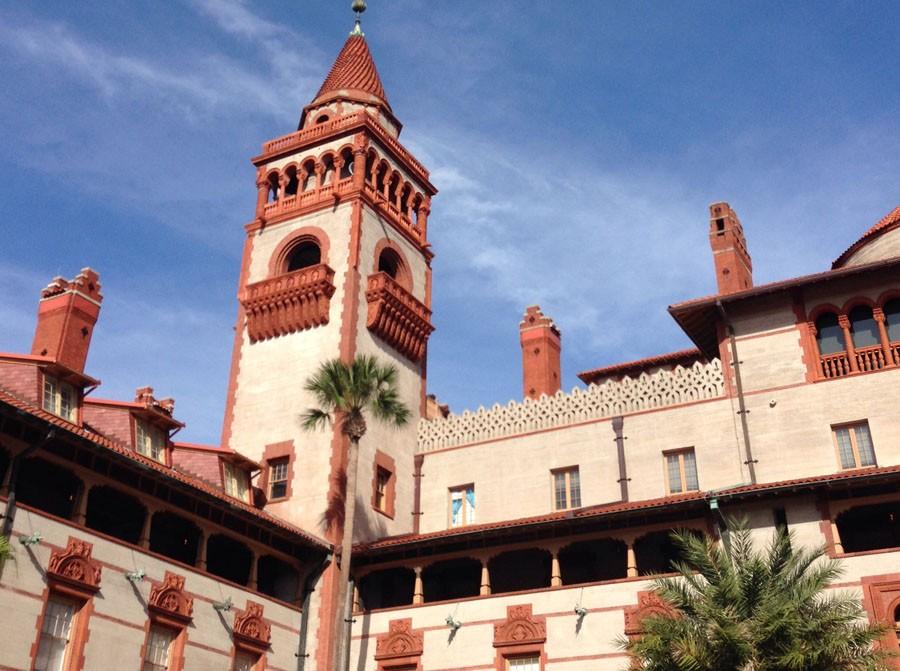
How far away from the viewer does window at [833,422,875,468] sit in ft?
99.6

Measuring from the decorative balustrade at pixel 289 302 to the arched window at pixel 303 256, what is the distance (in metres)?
1.84

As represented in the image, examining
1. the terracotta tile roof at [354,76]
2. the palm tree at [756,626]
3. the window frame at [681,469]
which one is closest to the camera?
the palm tree at [756,626]

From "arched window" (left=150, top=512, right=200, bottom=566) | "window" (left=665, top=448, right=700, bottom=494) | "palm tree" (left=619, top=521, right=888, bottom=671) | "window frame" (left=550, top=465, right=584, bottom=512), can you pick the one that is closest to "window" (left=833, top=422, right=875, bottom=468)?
"window" (left=665, top=448, right=700, bottom=494)

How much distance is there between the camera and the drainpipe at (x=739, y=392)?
31.7m

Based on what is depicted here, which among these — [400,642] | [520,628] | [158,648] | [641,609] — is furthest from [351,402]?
[641,609]

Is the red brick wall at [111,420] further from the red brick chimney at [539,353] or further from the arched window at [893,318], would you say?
the arched window at [893,318]

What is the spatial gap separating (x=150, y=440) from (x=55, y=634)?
8.45 meters

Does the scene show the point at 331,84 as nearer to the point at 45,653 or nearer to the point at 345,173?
the point at 345,173

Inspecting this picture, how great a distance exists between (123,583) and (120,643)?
150 centimetres

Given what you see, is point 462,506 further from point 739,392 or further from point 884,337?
point 884,337

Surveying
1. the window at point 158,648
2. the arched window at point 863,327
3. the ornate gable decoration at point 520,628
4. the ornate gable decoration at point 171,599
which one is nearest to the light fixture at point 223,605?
the ornate gable decoration at point 171,599

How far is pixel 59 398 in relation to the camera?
29.0 m

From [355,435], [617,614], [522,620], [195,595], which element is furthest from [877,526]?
[195,595]

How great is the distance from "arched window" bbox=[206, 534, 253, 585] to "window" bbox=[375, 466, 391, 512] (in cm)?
559
